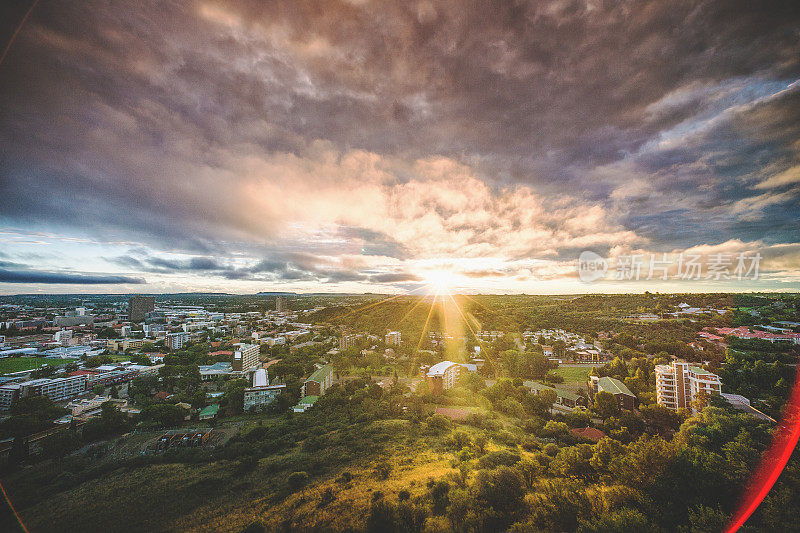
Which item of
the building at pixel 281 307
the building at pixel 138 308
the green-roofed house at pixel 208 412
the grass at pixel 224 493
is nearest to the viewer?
the grass at pixel 224 493

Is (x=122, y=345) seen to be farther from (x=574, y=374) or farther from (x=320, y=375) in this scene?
(x=574, y=374)

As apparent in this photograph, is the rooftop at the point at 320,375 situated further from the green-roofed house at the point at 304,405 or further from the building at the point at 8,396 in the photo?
the building at the point at 8,396

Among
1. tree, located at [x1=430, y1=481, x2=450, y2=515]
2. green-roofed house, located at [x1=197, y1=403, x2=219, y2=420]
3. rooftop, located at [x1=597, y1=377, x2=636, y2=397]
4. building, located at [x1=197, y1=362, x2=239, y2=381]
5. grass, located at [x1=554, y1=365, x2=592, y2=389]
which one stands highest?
rooftop, located at [x1=597, y1=377, x2=636, y2=397]

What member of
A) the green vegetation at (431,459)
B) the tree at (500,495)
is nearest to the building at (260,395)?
the green vegetation at (431,459)

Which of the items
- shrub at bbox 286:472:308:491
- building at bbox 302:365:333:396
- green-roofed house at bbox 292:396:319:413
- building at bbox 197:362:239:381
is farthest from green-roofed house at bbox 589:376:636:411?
building at bbox 197:362:239:381

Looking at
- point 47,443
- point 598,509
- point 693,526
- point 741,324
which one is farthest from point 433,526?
point 741,324

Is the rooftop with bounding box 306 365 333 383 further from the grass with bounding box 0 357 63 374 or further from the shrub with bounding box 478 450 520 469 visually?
the grass with bounding box 0 357 63 374
